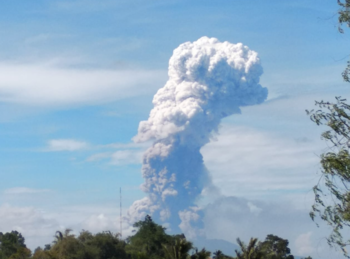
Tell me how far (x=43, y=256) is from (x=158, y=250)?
56.2ft

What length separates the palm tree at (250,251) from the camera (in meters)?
35.2

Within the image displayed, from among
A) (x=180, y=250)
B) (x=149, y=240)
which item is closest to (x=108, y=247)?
(x=149, y=240)

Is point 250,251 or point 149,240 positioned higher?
point 149,240

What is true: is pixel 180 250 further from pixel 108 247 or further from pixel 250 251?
pixel 108 247

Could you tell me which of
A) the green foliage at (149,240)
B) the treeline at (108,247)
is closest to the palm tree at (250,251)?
the treeline at (108,247)

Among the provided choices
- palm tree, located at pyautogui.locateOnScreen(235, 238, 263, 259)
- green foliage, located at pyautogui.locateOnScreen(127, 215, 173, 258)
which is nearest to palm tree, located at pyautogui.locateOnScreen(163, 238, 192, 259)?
palm tree, located at pyautogui.locateOnScreen(235, 238, 263, 259)

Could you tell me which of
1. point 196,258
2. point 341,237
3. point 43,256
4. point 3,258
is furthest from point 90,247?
point 341,237

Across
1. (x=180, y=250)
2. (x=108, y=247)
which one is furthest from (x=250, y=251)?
(x=108, y=247)

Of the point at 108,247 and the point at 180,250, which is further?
the point at 108,247

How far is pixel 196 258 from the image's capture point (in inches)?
1481

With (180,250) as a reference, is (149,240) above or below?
above

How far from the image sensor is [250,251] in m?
35.3

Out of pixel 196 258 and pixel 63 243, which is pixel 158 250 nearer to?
pixel 63 243

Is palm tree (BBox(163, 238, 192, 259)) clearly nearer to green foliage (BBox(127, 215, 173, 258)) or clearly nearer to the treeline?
the treeline
